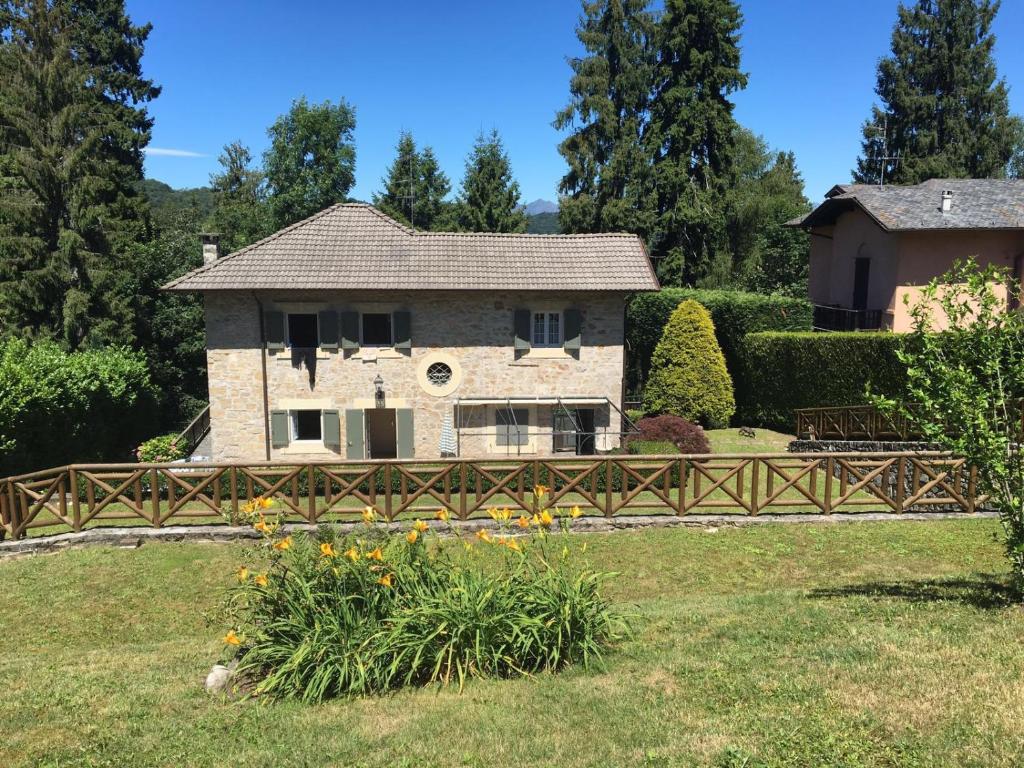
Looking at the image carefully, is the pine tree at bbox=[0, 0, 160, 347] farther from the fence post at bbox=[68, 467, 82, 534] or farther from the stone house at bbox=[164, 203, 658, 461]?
the fence post at bbox=[68, 467, 82, 534]

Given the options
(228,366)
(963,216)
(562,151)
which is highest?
(562,151)

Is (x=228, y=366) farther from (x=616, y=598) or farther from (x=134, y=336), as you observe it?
(x=616, y=598)

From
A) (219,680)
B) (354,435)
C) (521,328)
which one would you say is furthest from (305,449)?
(219,680)

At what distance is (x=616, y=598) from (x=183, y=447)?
14.3m

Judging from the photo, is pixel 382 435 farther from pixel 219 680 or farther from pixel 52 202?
pixel 219 680

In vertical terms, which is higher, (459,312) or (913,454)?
(459,312)

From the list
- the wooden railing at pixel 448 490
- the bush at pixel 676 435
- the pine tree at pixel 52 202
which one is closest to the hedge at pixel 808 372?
the bush at pixel 676 435

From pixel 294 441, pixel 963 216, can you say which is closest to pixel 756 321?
pixel 963 216

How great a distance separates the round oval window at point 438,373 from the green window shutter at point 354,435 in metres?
2.12

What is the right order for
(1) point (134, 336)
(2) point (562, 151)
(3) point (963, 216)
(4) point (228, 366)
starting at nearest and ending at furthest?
(4) point (228, 366), (3) point (963, 216), (1) point (134, 336), (2) point (562, 151)

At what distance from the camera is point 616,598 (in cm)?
902

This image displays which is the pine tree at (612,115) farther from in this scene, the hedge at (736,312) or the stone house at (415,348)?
the stone house at (415,348)

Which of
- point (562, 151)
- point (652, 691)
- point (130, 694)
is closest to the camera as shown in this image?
point (652, 691)

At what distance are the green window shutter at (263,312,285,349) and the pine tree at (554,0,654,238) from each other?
19.1m
